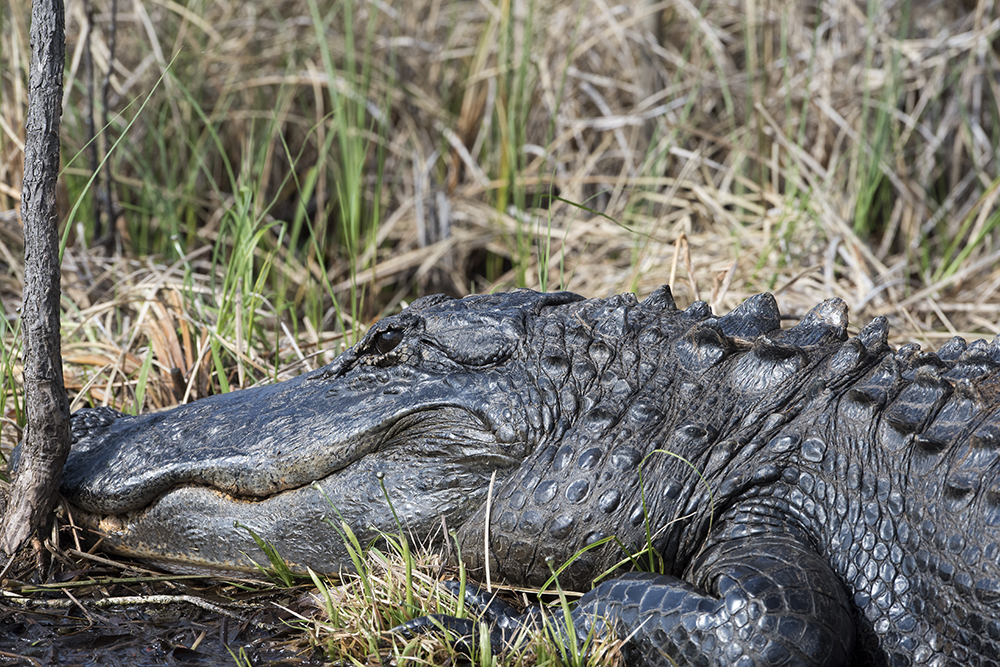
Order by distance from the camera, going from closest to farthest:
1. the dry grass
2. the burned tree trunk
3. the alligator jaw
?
1. the burned tree trunk
2. the alligator jaw
3. the dry grass

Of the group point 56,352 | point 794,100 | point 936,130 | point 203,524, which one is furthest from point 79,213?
point 936,130

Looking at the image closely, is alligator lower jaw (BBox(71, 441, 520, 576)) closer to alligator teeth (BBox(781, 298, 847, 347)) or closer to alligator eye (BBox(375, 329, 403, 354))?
alligator eye (BBox(375, 329, 403, 354))

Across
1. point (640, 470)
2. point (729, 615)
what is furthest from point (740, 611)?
point (640, 470)

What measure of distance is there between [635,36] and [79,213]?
3222 mm

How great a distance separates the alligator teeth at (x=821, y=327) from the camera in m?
2.20

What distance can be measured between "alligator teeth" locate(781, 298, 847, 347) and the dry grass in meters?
1.65

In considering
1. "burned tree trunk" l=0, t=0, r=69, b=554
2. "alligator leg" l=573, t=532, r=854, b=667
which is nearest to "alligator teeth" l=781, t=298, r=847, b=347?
"alligator leg" l=573, t=532, r=854, b=667

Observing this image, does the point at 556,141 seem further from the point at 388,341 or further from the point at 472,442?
the point at 472,442

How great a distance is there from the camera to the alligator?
1769 mm

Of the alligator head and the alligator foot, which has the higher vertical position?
the alligator head

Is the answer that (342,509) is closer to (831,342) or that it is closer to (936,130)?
(831,342)

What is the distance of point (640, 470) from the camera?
6.53ft

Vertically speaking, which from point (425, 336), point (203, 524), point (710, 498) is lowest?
point (203, 524)

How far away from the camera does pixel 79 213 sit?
429 cm
